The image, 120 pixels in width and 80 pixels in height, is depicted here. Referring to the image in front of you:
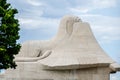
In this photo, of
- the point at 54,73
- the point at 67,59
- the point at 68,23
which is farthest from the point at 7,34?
the point at 68,23

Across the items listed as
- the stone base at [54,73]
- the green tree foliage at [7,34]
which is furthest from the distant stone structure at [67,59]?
the green tree foliage at [7,34]

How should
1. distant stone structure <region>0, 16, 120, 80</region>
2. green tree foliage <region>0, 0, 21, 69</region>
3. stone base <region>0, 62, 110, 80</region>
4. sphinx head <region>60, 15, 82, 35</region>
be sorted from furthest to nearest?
1. sphinx head <region>60, 15, 82, 35</region>
2. stone base <region>0, 62, 110, 80</region>
3. distant stone structure <region>0, 16, 120, 80</region>
4. green tree foliage <region>0, 0, 21, 69</region>

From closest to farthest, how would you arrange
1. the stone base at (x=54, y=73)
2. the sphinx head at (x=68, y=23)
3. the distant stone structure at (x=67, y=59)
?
the distant stone structure at (x=67, y=59) → the stone base at (x=54, y=73) → the sphinx head at (x=68, y=23)

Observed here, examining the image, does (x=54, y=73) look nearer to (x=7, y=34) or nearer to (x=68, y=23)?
(x=68, y=23)

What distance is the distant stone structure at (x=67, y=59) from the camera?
1848cm

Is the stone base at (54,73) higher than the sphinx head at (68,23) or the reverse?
the reverse

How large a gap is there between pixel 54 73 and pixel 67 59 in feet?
3.13

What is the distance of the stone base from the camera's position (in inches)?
733

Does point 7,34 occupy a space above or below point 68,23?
below

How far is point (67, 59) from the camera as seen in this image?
1845cm

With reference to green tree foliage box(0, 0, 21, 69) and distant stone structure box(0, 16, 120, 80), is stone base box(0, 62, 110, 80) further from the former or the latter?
green tree foliage box(0, 0, 21, 69)

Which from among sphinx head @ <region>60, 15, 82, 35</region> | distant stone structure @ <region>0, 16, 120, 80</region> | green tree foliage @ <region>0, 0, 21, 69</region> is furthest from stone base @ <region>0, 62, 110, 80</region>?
green tree foliage @ <region>0, 0, 21, 69</region>

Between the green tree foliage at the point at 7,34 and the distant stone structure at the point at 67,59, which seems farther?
the distant stone structure at the point at 67,59

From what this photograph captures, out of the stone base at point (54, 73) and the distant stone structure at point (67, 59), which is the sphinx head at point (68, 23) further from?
the stone base at point (54, 73)
